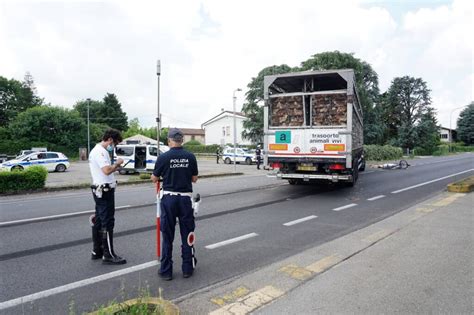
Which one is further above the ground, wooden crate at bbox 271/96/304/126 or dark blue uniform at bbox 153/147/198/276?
wooden crate at bbox 271/96/304/126

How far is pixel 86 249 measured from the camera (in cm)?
566

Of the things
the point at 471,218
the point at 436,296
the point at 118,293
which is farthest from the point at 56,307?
the point at 471,218

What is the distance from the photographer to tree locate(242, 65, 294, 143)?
44.0 meters

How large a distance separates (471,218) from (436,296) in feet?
15.1

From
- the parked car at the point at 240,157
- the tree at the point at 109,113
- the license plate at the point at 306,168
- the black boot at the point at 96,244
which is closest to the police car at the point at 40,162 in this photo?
the parked car at the point at 240,157

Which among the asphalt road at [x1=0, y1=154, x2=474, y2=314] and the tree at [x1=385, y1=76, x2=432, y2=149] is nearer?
the asphalt road at [x1=0, y1=154, x2=474, y2=314]

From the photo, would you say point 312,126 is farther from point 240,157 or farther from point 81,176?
point 240,157

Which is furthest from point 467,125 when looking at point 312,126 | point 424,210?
point 424,210

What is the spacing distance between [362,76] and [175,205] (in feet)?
137

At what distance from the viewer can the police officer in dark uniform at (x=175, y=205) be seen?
4.39 metres

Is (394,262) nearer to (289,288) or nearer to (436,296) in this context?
(436,296)

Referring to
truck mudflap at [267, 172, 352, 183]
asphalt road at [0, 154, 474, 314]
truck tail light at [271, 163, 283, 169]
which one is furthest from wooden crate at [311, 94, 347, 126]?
asphalt road at [0, 154, 474, 314]

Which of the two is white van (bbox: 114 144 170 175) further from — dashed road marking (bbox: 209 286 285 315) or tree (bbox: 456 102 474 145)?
tree (bbox: 456 102 474 145)

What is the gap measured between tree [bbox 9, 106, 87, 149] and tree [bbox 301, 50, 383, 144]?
31.0m
